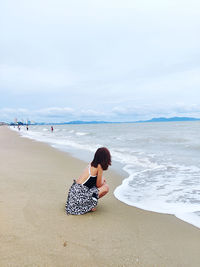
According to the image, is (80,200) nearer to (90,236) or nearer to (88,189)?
(88,189)

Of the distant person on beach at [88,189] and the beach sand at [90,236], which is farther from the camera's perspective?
the distant person on beach at [88,189]

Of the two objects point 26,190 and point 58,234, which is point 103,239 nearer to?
point 58,234

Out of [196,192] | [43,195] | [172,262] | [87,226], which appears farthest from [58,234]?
[196,192]

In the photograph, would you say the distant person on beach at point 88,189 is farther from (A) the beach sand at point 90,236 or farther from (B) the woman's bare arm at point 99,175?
(A) the beach sand at point 90,236

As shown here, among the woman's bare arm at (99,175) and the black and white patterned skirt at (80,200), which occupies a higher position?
the woman's bare arm at (99,175)

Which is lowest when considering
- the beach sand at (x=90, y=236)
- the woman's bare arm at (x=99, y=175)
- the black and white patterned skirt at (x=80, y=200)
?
the beach sand at (x=90, y=236)

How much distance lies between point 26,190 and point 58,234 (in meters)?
2.38

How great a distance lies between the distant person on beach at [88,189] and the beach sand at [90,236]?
0.15 metres

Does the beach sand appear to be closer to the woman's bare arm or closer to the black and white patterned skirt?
the black and white patterned skirt

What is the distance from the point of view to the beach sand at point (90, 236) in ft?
8.60

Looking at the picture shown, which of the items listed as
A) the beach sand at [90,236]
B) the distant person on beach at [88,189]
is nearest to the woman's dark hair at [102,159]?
the distant person on beach at [88,189]

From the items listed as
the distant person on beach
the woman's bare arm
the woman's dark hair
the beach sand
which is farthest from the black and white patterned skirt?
the woman's dark hair

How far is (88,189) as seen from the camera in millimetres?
Answer: 3984

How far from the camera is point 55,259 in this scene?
2566mm
